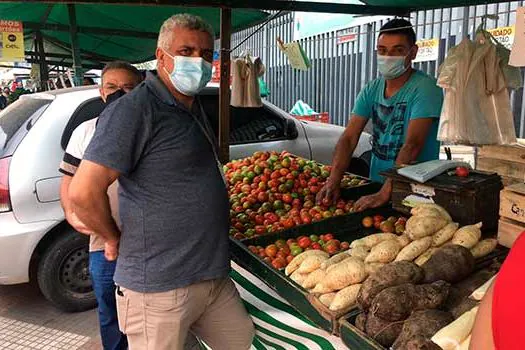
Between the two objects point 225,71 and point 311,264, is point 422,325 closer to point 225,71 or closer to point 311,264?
point 311,264

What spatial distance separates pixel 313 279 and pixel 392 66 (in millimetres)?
1790

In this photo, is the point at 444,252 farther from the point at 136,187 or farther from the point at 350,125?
the point at 350,125

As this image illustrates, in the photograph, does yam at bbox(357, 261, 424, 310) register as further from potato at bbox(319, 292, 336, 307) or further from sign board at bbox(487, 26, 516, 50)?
sign board at bbox(487, 26, 516, 50)

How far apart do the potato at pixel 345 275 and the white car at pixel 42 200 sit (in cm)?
271

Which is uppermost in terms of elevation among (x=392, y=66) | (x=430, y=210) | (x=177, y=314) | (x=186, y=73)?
(x=392, y=66)

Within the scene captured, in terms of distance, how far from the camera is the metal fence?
24.1 ft

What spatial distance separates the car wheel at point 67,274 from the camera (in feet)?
12.8

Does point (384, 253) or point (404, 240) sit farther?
point (404, 240)

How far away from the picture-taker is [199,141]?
1960 millimetres

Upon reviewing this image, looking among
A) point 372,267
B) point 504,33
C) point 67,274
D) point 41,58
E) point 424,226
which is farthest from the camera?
point 41,58

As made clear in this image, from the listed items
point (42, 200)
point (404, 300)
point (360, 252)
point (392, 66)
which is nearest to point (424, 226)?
point (360, 252)

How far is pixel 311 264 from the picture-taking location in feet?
6.84

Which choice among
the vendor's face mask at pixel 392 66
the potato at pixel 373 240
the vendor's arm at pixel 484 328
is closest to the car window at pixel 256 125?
the vendor's face mask at pixel 392 66

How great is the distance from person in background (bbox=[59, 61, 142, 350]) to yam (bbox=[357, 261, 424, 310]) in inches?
55.8
